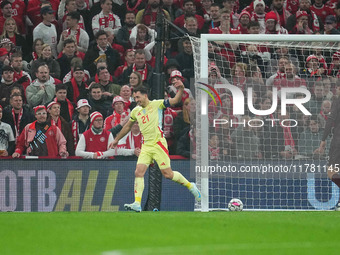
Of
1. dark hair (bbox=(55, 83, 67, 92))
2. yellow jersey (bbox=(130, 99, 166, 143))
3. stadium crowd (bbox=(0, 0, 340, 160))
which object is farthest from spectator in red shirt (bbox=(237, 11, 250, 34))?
yellow jersey (bbox=(130, 99, 166, 143))

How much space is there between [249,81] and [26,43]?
6.00m

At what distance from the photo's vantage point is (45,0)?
18.9 meters

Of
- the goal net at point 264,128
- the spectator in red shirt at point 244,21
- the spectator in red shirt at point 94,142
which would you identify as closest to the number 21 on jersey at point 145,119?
the goal net at point 264,128

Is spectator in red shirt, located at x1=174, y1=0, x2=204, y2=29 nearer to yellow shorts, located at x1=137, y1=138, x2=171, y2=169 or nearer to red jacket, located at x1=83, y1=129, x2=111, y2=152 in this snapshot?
red jacket, located at x1=83, y1=129, x2=111, y2=152

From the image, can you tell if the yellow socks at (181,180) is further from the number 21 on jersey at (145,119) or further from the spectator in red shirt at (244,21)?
the spectator in red shirt at (244,21)

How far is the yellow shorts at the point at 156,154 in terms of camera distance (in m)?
13.6

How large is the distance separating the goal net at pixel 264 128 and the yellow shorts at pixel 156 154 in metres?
0.98

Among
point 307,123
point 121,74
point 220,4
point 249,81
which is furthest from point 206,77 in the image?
point 220,4

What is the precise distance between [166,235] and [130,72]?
347 inches

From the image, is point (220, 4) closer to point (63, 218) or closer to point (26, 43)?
point (26, 43)

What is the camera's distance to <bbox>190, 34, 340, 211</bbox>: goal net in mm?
14780

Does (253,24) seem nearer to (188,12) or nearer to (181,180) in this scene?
(188,12)

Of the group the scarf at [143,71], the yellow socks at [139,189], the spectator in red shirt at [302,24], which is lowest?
the yellow socks at [139,189]

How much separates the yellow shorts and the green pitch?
2115 millimetres
